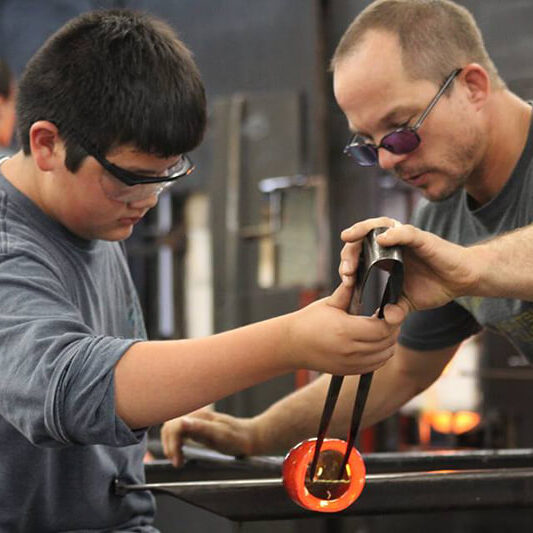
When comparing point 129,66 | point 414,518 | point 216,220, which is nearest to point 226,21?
point 216,220

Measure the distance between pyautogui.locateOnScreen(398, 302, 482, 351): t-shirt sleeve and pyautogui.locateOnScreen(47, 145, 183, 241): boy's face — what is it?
82 cm

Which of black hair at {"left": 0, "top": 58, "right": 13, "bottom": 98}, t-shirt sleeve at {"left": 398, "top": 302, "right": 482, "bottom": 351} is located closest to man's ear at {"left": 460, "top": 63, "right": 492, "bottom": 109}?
t-shirt sleeve at {"left": 398, "top": 302, "right": 482, "bottom": 351}

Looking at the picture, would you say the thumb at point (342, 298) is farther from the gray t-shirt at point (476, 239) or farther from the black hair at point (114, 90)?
the gray t-shirt at point (476, 239)

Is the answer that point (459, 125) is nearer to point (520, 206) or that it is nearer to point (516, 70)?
point (520, 206)

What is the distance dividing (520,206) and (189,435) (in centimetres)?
78

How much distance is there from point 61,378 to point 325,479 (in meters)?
0.41

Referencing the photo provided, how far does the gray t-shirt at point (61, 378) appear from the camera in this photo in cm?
129

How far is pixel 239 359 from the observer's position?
4.30ft

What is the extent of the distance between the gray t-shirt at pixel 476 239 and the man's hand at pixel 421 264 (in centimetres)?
54

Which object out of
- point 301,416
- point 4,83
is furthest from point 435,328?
point 4,83

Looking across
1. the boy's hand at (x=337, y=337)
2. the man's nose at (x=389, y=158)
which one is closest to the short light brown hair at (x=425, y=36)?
the man's nose at (x=389, y=158)

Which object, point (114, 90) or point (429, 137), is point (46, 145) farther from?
point (429, 137)

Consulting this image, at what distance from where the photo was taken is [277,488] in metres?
1.51

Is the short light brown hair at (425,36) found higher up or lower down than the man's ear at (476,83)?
higher up
